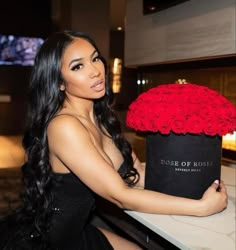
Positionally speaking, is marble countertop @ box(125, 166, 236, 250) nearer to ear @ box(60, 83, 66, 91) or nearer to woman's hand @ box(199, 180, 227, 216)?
woman's hand @ box(199, 180, 227, 216)

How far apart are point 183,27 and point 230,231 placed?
1.46 metres

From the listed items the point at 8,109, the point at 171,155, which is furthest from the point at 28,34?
the point at 171,155

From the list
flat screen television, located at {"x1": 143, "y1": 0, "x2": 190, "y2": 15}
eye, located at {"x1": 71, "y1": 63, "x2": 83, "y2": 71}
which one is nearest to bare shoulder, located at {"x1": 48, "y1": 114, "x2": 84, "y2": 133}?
eye, located at {"x1": 71, "y1": 63, "x2": 83, "y2": 71}

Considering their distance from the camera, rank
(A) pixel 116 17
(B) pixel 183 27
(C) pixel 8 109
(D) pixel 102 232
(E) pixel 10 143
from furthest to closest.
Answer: (A) pixel 116 17 → (C) pixel 8 109 → (E) pixel 10 143 → (B) pixel 183 27 → (D) pixel 102 232

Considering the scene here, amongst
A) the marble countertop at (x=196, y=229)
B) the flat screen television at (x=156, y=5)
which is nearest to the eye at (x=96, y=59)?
the marble countertop at (x=196, y=229)

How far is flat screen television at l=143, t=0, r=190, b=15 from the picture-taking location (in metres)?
2.13

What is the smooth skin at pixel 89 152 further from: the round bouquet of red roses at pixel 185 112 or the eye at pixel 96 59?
the round bouquet of red roses at pixel 185 112

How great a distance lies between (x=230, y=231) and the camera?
0.91m

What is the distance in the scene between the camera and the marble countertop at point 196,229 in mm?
845

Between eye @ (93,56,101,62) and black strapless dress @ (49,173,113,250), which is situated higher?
eye @ (93,56,101,62)

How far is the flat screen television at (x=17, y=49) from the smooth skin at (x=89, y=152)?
520 cm

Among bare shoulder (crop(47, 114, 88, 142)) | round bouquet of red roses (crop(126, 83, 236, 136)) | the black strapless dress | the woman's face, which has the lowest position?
the black strapless dress

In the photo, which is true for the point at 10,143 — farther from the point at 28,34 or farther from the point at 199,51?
the point at 199,51

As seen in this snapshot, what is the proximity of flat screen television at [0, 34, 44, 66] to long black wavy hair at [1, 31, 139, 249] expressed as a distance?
5.14 metres
